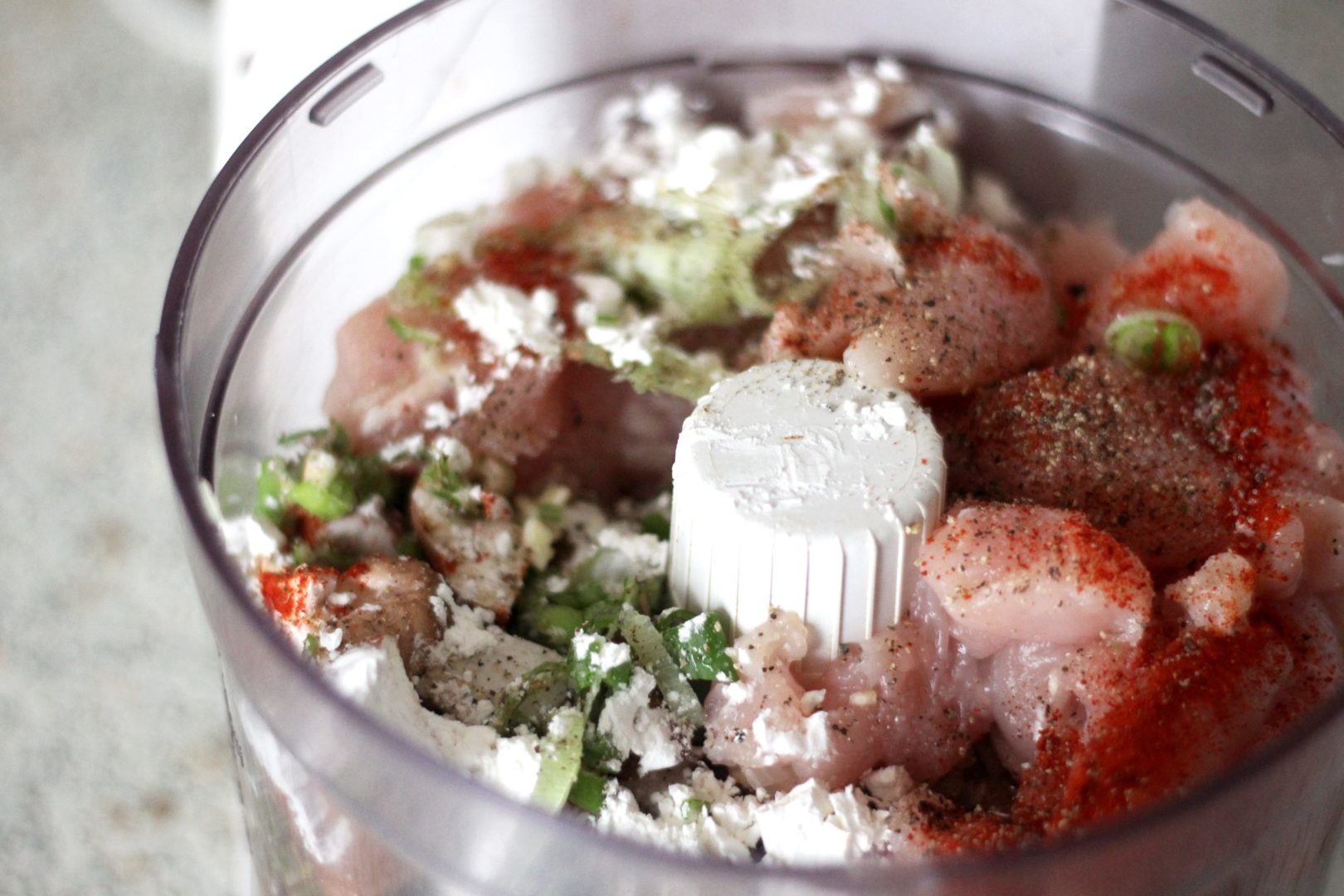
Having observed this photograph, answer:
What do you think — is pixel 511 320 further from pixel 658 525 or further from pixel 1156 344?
pixel 1156 344

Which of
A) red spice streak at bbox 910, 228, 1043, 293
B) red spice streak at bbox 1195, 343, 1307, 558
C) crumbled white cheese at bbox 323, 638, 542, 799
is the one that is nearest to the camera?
crumbled white cheese at bbox 323, 638, 542, 799

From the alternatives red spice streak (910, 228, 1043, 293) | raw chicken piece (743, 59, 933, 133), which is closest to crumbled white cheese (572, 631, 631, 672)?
red spice streak (910, 228, 1043, 293)

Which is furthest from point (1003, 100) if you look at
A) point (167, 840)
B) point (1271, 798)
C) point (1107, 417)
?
point (167, 840)

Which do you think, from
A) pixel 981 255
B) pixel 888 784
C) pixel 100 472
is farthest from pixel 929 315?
pixel 100 472

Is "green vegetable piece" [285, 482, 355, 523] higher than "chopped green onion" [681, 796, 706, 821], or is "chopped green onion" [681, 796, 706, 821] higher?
"chopped green onion" [681, 796, 706, 821]

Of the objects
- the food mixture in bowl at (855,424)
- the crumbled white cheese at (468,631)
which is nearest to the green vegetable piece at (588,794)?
the food mixture in bowl at (855,424)

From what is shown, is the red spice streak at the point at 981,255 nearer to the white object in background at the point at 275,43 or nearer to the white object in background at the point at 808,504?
the white object in background at the point at 808,504

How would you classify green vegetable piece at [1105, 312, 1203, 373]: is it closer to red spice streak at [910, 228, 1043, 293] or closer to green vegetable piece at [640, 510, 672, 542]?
red spice streak at [910, 228, 1043, 293]
